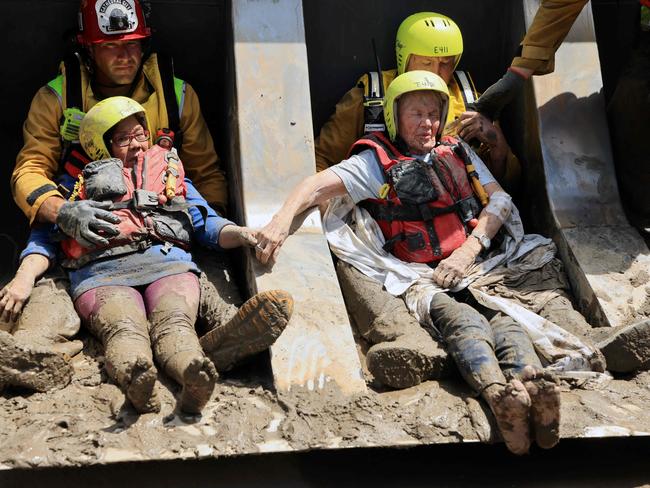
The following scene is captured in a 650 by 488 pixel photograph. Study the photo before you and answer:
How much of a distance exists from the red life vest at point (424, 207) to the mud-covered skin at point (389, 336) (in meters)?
0.29

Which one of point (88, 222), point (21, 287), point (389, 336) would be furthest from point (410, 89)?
point (21, 287)

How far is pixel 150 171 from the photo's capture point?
5758 mm

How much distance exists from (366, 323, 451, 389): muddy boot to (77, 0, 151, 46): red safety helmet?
2188mm

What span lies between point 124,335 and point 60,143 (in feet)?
4.80

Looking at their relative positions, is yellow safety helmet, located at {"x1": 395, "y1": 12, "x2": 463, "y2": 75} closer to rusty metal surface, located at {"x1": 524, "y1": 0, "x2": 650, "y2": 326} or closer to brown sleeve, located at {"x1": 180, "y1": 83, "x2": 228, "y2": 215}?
rusty metal surface, located at {"x1": 524, "y1": 0, "x2": 650, "y2": 326}

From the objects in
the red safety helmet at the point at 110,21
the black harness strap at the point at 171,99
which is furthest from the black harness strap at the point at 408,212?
the red safety helmet at the point at 110,21

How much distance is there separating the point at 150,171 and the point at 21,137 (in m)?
1.49

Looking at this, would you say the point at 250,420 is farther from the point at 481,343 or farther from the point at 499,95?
the point at 499,95

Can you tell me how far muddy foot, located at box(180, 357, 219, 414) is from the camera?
4.45 meters

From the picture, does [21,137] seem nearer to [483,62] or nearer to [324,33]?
[324,33]

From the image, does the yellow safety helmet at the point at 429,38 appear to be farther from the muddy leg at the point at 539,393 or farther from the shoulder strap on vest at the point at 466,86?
the muddy leg at the point at 539,393

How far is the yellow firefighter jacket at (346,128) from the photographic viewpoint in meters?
6.63

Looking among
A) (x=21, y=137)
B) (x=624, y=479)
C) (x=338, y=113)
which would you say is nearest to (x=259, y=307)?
(x=624, y=479)

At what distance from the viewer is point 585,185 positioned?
6.45 metres
